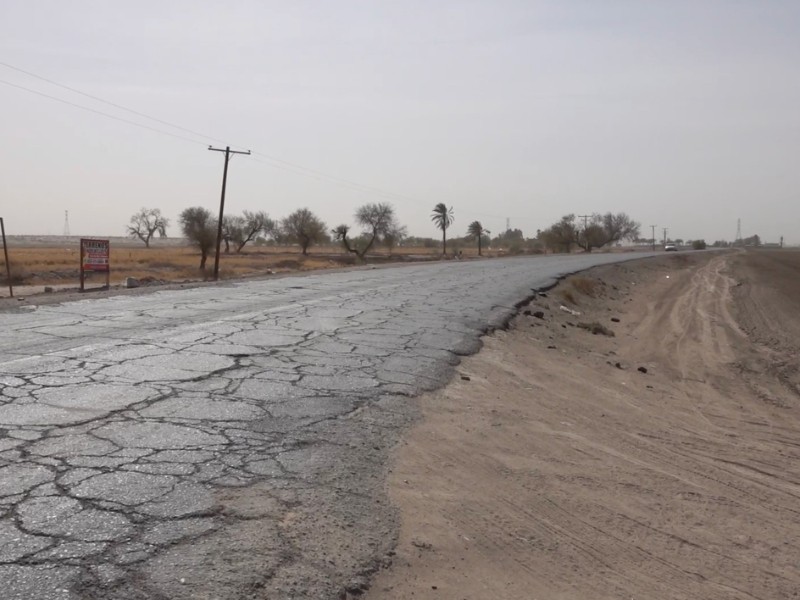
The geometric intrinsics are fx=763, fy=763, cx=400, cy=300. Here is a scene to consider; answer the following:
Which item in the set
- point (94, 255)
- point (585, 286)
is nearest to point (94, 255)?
point (94, 255)

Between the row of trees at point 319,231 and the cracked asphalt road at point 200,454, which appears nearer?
the cracked asphalt road at point 200,454

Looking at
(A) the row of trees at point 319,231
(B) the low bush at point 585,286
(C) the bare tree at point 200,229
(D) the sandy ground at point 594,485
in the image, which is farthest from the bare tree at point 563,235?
(D) the sandy ground at point 594,485

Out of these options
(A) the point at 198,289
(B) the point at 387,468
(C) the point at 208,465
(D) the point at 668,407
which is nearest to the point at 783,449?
Result: (D) the point at 668,407

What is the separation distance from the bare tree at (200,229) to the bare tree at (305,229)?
28.9 metres

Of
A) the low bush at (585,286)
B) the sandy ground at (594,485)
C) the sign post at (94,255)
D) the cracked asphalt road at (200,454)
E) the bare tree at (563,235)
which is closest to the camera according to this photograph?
the cracked asphalt road at (200,454)

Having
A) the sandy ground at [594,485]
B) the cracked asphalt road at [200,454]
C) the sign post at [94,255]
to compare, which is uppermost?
the sign post at [94,255]

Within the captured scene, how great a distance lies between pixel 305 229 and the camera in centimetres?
10875

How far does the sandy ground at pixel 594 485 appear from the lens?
14.6 feet

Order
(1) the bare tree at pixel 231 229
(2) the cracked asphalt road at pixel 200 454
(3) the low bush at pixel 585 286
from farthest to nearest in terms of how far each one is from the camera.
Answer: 1. (1) the bare tree at pixel 231 229
2. (3) the low bush at pixel 585 286
3. (2) the cracked asphalt road at pixel 200 454

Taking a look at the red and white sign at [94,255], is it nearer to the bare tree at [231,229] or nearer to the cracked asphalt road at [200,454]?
the cracked asphalt road at [200,454]

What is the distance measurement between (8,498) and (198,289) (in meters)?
18.9

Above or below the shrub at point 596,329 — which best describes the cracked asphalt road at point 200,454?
above

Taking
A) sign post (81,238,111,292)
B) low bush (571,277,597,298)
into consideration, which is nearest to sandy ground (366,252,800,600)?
low bush (571,277,597,298)

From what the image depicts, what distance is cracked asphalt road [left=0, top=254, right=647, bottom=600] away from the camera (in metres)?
3.87
